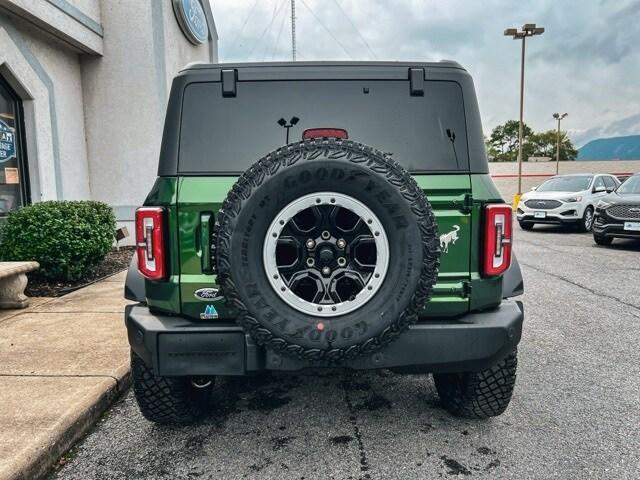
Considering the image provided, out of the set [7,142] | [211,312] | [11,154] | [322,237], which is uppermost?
[7,142]

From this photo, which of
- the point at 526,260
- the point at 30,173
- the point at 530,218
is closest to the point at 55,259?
the point at 30,173

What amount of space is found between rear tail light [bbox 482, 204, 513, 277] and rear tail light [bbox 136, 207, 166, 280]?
5.28ft

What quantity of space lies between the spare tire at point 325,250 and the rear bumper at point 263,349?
0.51ft

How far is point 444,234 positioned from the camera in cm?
243

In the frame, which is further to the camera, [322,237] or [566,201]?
[566,201]

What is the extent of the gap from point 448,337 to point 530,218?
13.3 metres

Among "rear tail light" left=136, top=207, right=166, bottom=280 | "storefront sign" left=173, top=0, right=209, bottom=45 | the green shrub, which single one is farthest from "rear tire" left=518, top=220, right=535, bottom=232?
"rear tail light" left=136, top=207, right=166, bottom=280

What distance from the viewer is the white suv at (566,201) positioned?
44.7ft

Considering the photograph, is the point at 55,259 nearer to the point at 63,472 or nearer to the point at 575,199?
the point at 63,472

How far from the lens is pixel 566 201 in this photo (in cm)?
1365

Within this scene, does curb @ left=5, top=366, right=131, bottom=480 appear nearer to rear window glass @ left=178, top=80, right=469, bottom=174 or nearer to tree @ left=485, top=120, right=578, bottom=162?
rear window glass @ left=178, top=80, right=469, bottom=174

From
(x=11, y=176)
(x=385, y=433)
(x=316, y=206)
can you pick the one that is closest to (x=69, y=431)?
(x=385, y=433)

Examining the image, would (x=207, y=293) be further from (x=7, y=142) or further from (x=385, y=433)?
(x=7, y=142)

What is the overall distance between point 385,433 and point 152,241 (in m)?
1.67
